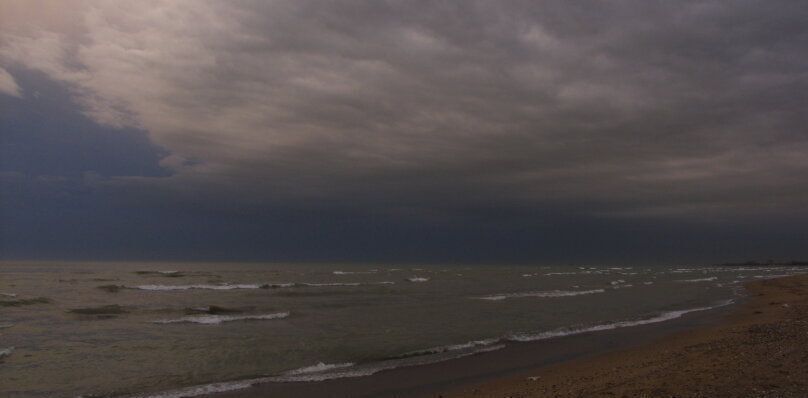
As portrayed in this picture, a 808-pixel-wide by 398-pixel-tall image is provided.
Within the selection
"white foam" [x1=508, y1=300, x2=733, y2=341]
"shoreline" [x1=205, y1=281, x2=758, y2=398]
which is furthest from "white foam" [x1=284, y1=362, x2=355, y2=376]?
"white foam" [x1=508, y1=300, x2=733, y2=341]

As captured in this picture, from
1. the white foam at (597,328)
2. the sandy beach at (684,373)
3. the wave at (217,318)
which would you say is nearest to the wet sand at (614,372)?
the sandy beach at (684,373)

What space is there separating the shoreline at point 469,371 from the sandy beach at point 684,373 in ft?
1.36

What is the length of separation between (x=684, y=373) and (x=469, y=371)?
15.8ft

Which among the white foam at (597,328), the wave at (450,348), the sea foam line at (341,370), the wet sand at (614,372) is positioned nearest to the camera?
the wet sand at (614,372)

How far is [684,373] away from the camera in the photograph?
10.8 metres

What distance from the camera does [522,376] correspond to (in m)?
12.7

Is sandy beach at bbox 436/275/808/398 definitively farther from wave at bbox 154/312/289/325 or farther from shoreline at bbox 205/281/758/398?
wave at bbox 154/312/289/325

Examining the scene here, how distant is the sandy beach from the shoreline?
413 mm

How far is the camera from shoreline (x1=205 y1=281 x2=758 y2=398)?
11.3 m

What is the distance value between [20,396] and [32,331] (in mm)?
10256

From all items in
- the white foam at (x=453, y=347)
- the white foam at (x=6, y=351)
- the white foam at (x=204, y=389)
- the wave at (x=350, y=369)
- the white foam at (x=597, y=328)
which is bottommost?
the white foam at (x=597, y=328)

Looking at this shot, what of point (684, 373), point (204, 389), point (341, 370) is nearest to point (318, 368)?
point (341, 370)

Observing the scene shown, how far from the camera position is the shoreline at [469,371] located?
37.2ft

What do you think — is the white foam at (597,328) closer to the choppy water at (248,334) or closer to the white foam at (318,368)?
the choppy water at (248,334)
